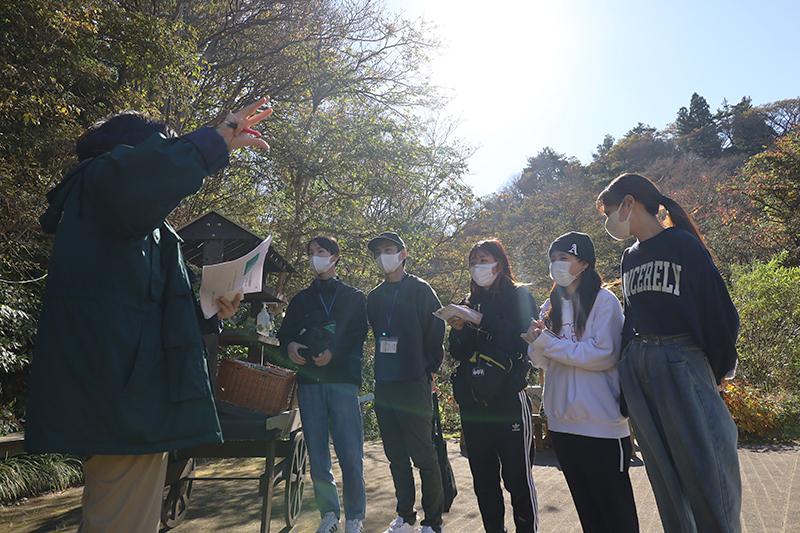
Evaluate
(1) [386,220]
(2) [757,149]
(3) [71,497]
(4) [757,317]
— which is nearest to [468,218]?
(1) [386,220]

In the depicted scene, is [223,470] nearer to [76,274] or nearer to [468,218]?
[76,274]

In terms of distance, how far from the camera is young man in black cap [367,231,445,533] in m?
3.53

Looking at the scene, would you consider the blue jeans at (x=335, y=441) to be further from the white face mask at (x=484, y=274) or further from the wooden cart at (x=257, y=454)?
the white face mask at (x=484, y=274)

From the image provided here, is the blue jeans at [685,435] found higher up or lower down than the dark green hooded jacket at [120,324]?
lower down

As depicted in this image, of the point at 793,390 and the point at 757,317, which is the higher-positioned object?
the point at 757,317

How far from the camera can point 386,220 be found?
11867mm

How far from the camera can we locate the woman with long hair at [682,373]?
2.01m

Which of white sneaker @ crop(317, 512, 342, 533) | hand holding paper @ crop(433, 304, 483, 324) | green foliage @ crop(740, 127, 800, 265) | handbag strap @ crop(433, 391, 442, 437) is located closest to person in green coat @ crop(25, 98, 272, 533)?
hand holding paper @ crop(433, 304, 483, 324)

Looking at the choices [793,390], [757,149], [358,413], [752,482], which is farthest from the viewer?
[757,149]

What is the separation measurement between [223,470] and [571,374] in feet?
19.2

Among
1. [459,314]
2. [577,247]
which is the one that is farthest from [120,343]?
[577,247]

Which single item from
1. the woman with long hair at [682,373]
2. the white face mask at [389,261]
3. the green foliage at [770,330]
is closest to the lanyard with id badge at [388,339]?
the white face mask at [389,261]

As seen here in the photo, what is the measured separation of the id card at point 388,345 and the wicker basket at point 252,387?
80 cm

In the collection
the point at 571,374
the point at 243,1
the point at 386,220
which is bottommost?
the point at 571,374
